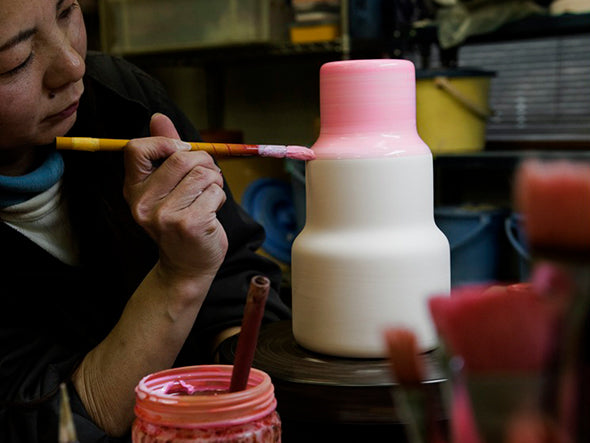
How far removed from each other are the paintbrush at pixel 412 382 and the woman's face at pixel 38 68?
70 cm

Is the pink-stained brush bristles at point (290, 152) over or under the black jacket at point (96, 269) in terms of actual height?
over

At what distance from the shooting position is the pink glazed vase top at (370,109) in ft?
3.00

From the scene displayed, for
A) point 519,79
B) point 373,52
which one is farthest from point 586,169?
point 519,79

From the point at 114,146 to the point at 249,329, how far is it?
1.59 ft

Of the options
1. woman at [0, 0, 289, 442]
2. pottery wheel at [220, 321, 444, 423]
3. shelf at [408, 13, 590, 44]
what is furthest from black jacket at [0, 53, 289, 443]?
shelf at [408, 13, 590, 44]

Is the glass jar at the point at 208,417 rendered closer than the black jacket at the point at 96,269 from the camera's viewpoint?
Yes

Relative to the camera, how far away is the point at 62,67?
978mm

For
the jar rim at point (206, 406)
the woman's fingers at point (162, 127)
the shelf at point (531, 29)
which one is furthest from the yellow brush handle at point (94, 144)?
the shelf at point (531, 29)

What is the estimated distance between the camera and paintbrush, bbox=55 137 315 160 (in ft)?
3.15

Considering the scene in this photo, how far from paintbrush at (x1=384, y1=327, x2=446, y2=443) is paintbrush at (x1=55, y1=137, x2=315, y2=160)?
1.89 ft

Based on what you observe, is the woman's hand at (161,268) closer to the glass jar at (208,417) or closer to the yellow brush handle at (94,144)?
the yellow brush handle at (94,144)

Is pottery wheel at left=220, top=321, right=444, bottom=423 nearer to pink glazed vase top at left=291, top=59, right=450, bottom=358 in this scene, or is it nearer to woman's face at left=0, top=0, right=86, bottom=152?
pink glazed vase top at left=291, top=59, right=450, bottom=358

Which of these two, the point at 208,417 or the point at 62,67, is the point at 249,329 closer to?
the point at 208,417

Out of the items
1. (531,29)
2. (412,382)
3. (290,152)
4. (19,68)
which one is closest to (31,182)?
(19,68)
